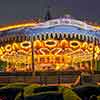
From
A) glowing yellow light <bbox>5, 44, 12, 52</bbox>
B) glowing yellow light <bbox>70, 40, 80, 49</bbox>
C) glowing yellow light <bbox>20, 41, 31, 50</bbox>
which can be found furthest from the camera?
glowing yellow light <bbox>5, 44, 12, 52</bbox>

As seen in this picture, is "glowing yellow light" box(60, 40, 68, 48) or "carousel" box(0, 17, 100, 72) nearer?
"carousel" box(0, 17, 100, 72)

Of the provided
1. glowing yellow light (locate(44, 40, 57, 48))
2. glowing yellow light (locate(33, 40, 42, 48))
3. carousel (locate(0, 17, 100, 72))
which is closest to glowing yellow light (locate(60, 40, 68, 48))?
carousel (locate(0, 17, 100, 72))

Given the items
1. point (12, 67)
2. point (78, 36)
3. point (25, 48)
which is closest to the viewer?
point (78, 36)

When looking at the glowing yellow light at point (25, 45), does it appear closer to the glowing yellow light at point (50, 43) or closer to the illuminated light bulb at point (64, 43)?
the glowing yellow light at point (50, 43)

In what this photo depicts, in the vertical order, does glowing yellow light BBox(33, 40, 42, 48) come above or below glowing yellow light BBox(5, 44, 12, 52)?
above

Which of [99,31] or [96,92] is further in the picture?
[99,31]

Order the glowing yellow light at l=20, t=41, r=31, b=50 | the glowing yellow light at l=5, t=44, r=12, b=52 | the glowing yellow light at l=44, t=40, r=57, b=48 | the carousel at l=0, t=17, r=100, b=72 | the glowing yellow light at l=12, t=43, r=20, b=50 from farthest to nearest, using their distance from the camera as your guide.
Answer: the glowing yellow light at l=5, t=44, r=12, b=52, the glowing yellow light at l=12, t=43, r=20, b=50, the glowing yellow light at l=20, t=41, r=31, b=50, the glowing yellow light at l=44, t=40, r=57, b=48, the carousel at l=0, t=17, r=100, b=72

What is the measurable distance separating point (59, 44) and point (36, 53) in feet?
9.65

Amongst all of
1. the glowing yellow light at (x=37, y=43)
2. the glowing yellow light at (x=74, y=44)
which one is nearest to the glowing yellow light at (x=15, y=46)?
the glowing yellow light at (x=37, y=43)

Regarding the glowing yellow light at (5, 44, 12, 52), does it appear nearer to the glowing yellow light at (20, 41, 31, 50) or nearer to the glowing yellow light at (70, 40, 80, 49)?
the glowing yellow light at (20, 41, 31, 50)

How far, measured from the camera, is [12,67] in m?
58.6

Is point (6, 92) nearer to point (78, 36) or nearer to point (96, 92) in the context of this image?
point (96, 92)

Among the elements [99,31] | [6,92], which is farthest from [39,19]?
[6,92]

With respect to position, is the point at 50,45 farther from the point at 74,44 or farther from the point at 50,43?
the point at 74,44
